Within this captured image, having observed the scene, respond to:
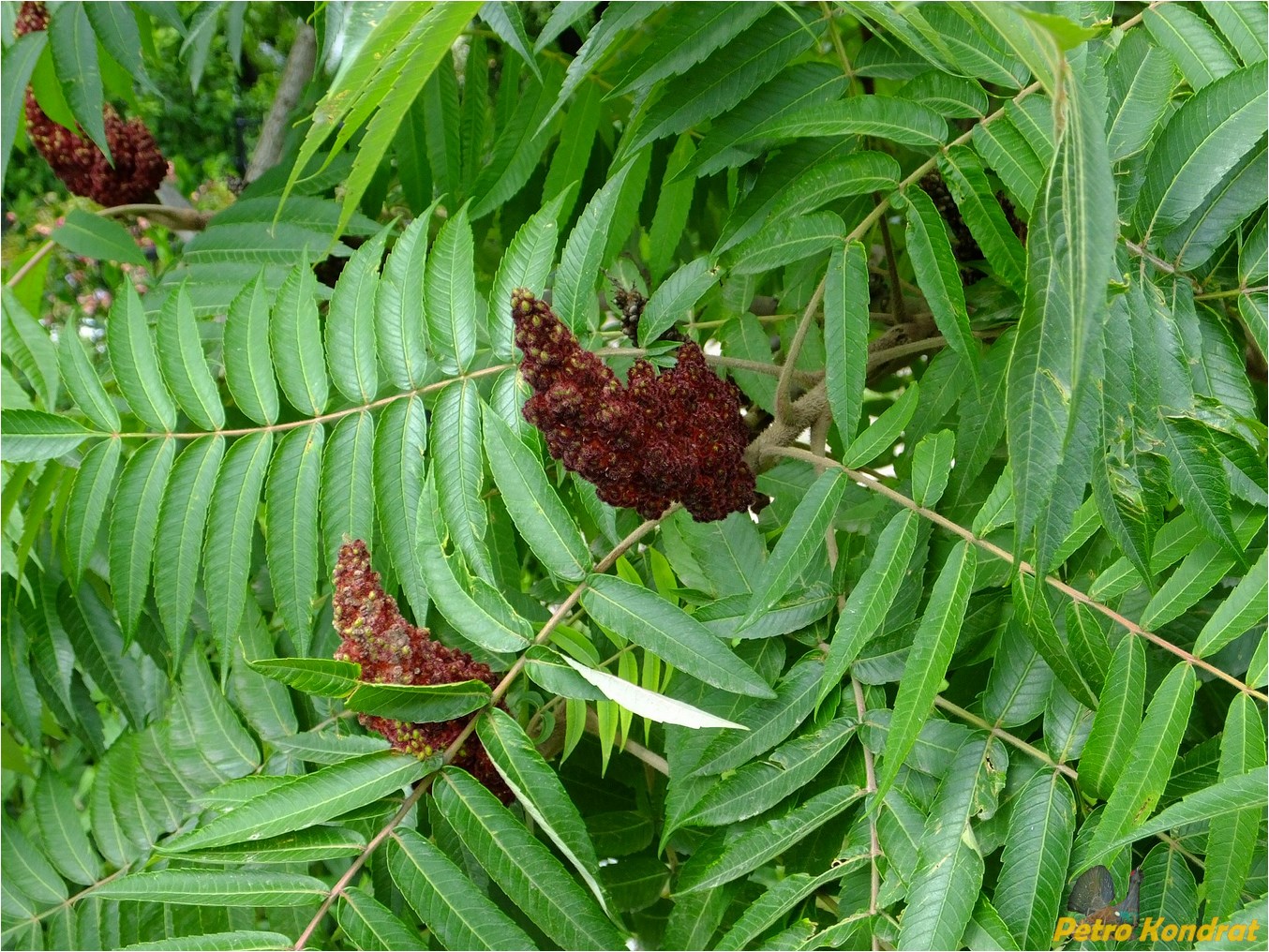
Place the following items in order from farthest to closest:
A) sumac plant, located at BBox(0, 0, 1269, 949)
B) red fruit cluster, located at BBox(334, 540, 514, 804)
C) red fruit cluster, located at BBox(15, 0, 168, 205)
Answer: red fruit cluster, located at BBox(15, 0, 168, 205), red fruit cluster, located at BBox(334, 540, 514, 804), sumac plant, located at BBox(0, 0, 1269, 949)

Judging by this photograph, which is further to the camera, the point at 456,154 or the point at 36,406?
the point at 456,154

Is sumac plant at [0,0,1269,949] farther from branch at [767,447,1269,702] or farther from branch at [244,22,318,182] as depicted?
branch at [244,22,318,182]

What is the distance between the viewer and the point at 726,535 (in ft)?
5.42

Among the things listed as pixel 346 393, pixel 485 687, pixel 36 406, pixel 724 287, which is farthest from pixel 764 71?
pixel 36 406

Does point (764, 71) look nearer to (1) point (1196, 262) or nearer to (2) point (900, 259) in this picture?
(1) point (1196, 262)

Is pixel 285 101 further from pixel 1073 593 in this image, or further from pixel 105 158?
pixel 1073 593

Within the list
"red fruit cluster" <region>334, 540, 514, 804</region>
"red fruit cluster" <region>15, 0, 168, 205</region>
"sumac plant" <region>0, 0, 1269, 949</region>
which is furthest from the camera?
"red fruit cluster" <region>15, 0, 168, 205</region>

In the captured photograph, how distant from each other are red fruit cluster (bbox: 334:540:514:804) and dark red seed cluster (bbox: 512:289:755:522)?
320mm

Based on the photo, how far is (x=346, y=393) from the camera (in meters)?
1.70

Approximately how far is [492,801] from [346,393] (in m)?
Answer: 0.71

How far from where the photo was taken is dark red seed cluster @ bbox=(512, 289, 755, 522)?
4.84ft

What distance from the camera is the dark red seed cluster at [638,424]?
58.1 inches

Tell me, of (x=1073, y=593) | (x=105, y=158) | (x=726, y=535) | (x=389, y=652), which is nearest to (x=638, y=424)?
(x=726, y=535)

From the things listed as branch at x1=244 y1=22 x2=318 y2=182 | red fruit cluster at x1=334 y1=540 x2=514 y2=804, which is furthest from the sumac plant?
branch at x1=244 y1=22 x2=318 y2=182
